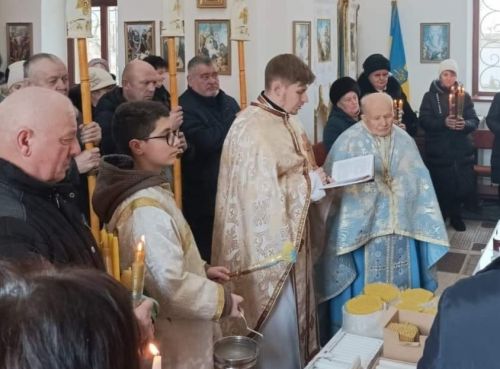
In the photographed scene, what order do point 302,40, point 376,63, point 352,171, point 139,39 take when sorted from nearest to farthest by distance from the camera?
1. point 352,171
2. point 302,40
3. point 376,63
4. point 139,39

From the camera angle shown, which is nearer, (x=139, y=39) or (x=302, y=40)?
(x=302, y=40)

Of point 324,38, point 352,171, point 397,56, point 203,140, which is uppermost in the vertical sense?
point 324,38

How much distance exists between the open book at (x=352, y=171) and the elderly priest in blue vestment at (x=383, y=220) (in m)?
0.20

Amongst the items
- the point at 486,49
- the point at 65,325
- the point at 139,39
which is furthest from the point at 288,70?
the point at 486,49

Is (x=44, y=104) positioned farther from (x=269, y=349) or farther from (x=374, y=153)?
(x=374, y=153)

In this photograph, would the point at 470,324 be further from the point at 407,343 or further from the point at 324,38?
the point at 324,38

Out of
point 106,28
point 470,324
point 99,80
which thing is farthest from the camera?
point 106,28

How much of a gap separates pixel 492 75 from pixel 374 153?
5252mm

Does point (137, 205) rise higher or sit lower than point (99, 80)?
lower

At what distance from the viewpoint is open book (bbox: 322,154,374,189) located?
11.6ft

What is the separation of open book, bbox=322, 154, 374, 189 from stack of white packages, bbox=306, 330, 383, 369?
1057 millimetres

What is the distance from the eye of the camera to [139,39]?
21.4 ft

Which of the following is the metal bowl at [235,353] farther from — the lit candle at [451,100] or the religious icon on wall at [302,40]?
the lit candle at [451,100]

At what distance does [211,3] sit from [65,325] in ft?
14.8
